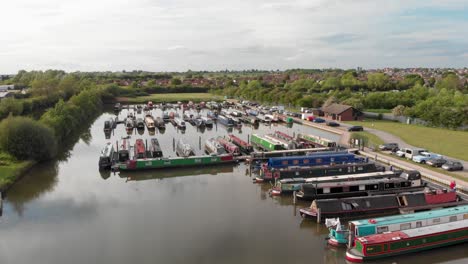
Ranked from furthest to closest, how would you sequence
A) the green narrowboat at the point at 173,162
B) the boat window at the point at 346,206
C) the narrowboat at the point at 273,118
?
the narrowboat at the point at 273,118
the green narrowboat at the point at 173,162
the boat window at the point at 346,206

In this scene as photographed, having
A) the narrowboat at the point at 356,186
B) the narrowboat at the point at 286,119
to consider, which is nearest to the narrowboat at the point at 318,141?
the narrowboat at the point at 356,186

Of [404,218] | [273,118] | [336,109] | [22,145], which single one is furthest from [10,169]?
[336,109]

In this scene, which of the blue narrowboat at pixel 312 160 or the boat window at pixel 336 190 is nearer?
the boat window at pixel 336 190

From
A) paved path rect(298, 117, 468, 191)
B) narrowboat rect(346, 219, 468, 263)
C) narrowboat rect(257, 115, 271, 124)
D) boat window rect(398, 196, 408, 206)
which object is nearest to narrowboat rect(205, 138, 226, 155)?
paved path rect(298, 117, 468, 191)

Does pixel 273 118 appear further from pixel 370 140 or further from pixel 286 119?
pixel 370 140

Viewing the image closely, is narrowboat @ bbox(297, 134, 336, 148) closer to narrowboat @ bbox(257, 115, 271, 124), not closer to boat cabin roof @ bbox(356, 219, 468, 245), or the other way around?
narrowboat @ bbox(257, 115, 271, 124)

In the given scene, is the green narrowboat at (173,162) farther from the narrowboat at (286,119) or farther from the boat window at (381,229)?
the narrowboat at (286,119)

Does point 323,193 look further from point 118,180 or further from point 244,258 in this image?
point 118,180
